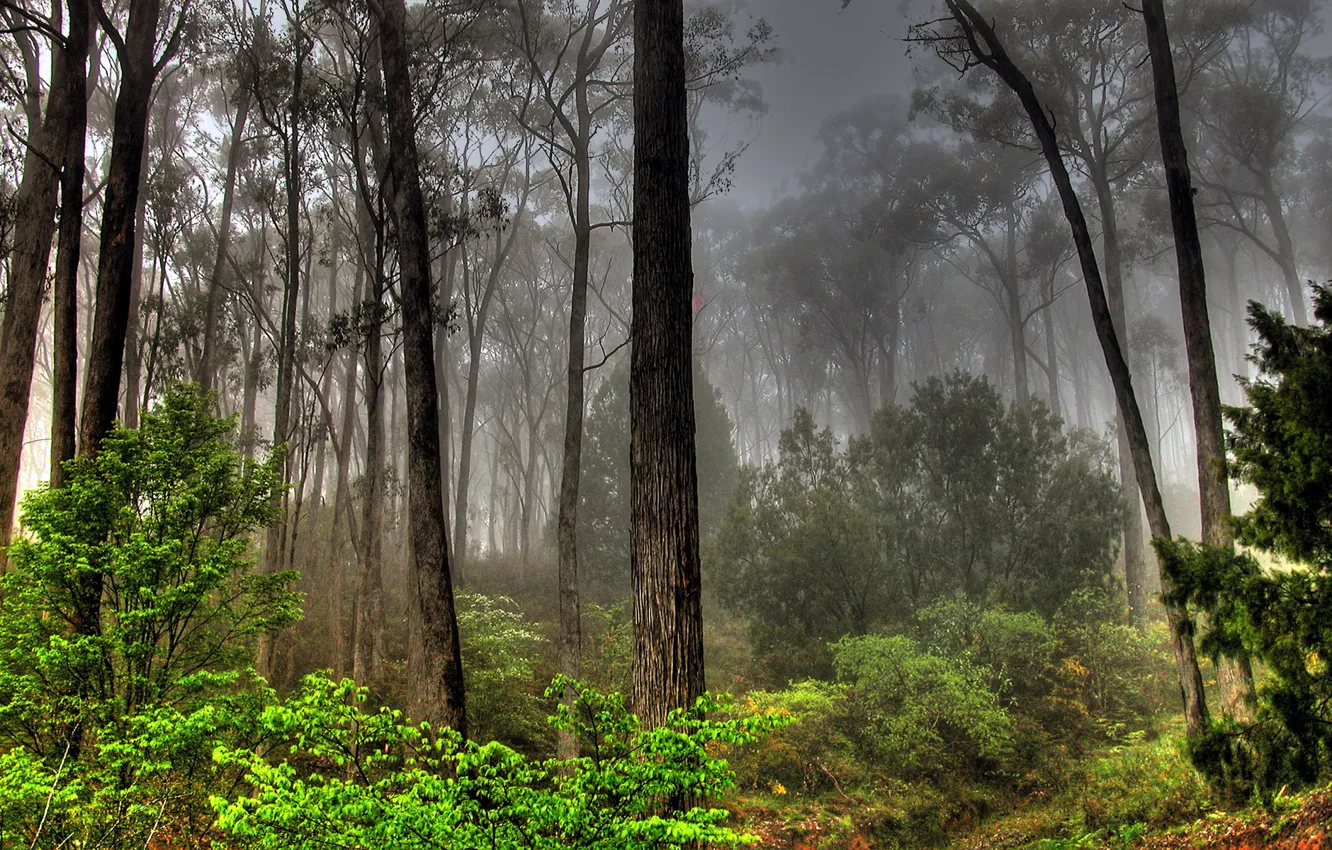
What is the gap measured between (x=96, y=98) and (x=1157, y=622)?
3142 cm

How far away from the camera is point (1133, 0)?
79.2 feet

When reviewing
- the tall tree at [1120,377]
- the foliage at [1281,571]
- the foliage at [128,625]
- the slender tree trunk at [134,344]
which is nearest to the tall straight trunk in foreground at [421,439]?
the foliage at [128,625]

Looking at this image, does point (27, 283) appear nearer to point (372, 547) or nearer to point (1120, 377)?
point (372, 547)

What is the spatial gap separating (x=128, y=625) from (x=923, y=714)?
1127cm

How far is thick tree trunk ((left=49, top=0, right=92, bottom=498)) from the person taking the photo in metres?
7.79

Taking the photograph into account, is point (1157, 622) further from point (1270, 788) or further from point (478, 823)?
point (478, 823)


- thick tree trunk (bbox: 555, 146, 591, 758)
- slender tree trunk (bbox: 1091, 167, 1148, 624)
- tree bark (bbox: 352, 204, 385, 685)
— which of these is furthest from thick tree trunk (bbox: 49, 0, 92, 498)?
slender tree trunk (bbox: 1091, 167, 1148, 624)

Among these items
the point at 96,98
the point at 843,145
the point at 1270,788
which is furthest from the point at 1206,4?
the point at 96,98

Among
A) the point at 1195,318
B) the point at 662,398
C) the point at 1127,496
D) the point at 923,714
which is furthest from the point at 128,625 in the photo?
the point at 1127,496

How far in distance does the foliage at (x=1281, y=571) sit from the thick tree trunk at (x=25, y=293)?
38.3 ft

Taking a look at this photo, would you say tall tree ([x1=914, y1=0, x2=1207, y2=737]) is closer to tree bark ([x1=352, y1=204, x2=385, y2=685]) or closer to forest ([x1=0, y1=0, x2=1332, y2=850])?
forest ([x1=0, y1=0, x2=1332, y2=850])

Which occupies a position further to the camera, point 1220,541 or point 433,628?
point 1220,541

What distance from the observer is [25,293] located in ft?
29.1

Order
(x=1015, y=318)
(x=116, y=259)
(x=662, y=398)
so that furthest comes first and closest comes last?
(x=1015, y=318)
(x=116, y=259)
(x=662, y=398)
